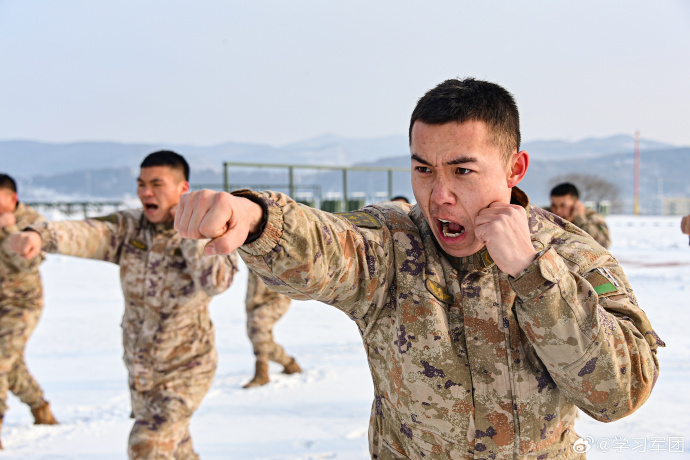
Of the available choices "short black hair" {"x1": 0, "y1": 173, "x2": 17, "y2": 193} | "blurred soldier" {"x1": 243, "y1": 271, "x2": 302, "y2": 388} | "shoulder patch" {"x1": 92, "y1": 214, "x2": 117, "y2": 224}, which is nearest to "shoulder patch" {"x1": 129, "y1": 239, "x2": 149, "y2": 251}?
"shoulder patch" {"x1": 92, "y1": 214, "x2": 117, "y2": 224}

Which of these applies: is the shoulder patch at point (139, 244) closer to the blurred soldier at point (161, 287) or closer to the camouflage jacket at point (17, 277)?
the blurred soldier at point (161, 287)

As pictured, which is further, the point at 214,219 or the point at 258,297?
the point at 258,297

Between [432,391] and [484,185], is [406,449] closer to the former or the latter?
[432,391]

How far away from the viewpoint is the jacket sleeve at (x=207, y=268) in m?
3.90

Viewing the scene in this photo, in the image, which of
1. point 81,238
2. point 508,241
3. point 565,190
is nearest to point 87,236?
point 81,238

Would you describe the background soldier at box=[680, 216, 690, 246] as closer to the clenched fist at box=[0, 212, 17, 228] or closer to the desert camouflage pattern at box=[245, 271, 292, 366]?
the desert camouflage pattern at box=[245, 271, 292, 366]

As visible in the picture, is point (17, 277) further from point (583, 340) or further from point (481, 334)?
point (583, 340)

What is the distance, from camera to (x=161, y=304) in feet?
13.5

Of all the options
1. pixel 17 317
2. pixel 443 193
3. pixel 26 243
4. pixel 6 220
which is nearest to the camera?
pixel 443 193

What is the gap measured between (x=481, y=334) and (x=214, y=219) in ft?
2.92

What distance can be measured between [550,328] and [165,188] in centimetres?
318

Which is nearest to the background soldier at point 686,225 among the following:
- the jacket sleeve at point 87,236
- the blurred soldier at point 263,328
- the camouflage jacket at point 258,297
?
the jacket sleeve at point 87,236

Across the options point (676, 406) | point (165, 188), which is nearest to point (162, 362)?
point (165, 188)

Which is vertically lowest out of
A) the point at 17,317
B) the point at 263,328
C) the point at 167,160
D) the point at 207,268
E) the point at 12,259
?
the point at 263,328
